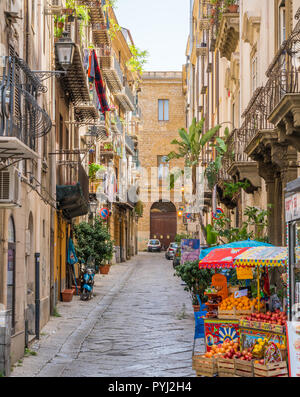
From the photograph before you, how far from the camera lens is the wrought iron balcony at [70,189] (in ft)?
68.9

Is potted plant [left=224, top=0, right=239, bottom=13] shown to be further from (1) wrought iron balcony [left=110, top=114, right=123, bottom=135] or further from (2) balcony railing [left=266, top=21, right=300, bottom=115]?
(1) wrought iron balcony [left=110, top=114, right=123, bottom=135]

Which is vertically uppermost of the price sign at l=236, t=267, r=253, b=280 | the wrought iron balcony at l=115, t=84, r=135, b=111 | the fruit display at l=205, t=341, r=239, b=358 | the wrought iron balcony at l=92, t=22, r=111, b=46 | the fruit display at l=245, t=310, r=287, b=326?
the wrought iron balcony at l=92, t=22, r=111, b=46

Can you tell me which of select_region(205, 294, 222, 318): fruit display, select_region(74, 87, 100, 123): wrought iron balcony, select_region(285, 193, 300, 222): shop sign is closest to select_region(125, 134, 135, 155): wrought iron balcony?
select_region(74, 87, 100, 123): wrought iron balcony

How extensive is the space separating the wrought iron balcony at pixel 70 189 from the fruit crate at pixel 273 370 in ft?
37.0

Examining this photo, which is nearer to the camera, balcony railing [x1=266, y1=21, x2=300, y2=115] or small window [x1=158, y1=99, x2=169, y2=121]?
balcony railing [x1=266, y1=21, x2=300, y2=115]

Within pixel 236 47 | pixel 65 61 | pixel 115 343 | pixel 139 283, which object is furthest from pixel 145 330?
pixel 139 283

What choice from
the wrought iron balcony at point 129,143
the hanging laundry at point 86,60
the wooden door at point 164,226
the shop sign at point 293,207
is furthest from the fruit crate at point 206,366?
the wooden door at point 164,226

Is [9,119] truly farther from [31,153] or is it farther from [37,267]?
[37,267]

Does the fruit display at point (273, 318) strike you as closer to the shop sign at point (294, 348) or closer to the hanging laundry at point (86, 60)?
the shop sign at point (294, 348)

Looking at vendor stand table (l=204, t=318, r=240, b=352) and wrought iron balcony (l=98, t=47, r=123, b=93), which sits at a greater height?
wrought iron balcony (l=98, t=47, r=123, b=93)

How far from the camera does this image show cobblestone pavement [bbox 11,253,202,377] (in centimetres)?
1165

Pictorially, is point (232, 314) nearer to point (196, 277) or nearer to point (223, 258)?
point (223, 258)

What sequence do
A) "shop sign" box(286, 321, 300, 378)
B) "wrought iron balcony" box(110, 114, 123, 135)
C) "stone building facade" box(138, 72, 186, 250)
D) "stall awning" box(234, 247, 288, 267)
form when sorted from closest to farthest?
"shop sign" box(286, 321, 300, 378), "stall awning" box(234, 247, 288, 267), "wrought iron balcony" box(110, 114, 123, 135), "stone building facade" box(138, 72, 186, 250)

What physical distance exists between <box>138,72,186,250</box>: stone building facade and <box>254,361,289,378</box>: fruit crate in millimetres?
58400
